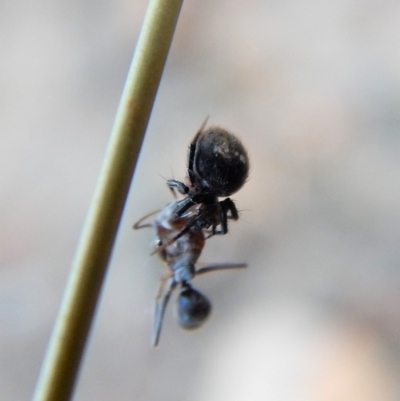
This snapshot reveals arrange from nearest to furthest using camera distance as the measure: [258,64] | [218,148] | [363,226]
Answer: [218,148] < [363,226] < [258,64]

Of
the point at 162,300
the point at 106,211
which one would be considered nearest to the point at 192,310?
the point at 162,300

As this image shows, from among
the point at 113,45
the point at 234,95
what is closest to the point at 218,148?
the point at 234,95

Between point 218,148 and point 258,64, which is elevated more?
point 258,64

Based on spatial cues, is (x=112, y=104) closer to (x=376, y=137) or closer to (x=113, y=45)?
(x=113, y=45)

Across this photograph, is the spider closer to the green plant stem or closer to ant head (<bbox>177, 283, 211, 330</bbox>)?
ant head (<bbox>177, 283, 211, 330</bbox>)

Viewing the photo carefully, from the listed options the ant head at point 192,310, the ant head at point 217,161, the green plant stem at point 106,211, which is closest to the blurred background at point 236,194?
the ant head at point 192,310

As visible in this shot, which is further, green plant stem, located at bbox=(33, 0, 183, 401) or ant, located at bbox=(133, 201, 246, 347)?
ant, located at bbox=(133, 201, 246, 347)

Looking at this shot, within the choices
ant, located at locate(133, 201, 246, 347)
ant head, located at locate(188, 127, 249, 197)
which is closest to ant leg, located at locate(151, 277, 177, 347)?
ant, located at locate(133, 201, 246, 347)
